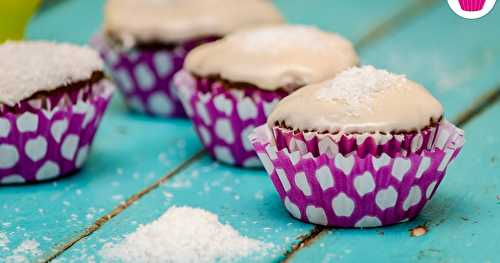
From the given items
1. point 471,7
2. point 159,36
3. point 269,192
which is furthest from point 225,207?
point 159,36

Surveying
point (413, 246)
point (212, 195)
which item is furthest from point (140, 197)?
point (413, 246)

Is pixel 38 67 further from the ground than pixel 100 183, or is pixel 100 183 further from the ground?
pixel 38 67

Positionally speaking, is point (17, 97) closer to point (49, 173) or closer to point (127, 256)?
point (49, 173)

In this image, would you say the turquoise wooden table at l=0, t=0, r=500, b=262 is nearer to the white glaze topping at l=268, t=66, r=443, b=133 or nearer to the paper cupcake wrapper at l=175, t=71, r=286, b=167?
the paper cupcake wrapper at l=175, t=71, r=286, b=167

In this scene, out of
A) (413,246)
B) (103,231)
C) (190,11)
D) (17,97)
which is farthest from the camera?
(190,11)

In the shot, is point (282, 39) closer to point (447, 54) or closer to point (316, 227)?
point (316, 227)

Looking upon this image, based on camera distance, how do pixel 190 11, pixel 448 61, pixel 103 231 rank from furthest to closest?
pixel 448 61, pixel 190 11, pixel 103 231

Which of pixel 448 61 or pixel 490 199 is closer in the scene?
pixel 490 199
